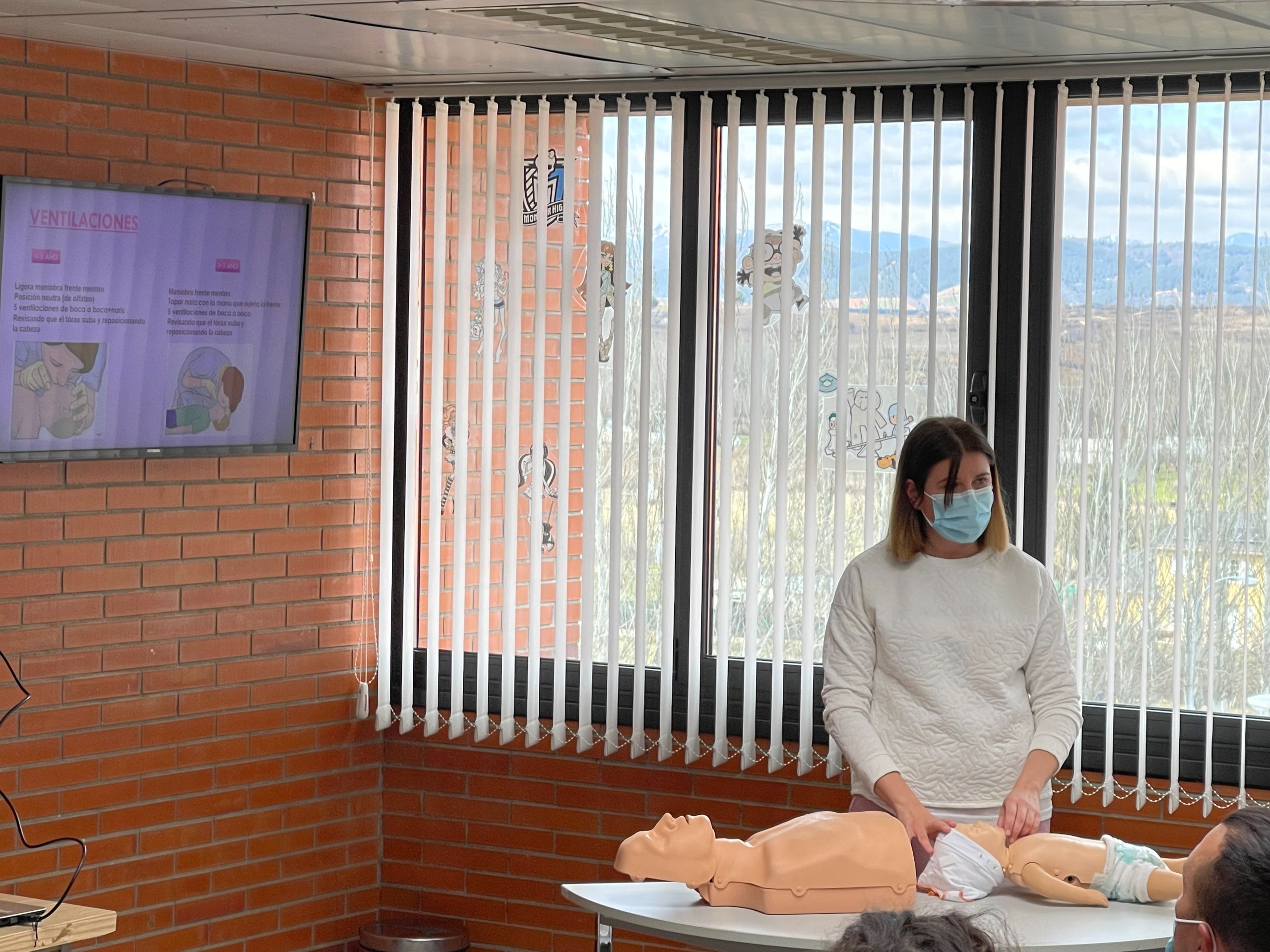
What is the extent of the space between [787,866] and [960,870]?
13.0 inches

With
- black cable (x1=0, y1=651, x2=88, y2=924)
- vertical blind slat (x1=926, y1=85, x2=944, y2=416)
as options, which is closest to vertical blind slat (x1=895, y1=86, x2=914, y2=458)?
vertical blind slat (x1=926, y1=85, x2=944, y2=416)

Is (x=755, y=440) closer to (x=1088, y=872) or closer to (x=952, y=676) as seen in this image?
(x=952, y=676)

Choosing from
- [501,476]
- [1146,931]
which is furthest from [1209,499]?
[501,476]

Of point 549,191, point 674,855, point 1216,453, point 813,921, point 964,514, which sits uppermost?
point 549,191

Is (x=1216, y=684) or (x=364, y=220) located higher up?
(x=364, y=220)

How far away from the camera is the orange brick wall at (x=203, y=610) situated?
4312 mm

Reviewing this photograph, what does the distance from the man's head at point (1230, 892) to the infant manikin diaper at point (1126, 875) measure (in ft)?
4.13

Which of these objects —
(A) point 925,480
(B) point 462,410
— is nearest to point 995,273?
(A) point 925,480

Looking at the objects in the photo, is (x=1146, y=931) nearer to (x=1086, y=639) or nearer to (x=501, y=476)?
(x=1086, y=639)

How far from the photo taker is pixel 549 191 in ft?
15.9

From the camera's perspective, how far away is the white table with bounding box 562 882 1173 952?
2932mm

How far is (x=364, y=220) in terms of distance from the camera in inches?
198

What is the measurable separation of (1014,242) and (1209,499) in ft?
2.69

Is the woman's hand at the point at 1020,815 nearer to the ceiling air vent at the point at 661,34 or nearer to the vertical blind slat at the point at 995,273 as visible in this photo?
the vertical blind slat at the point at 995,273
